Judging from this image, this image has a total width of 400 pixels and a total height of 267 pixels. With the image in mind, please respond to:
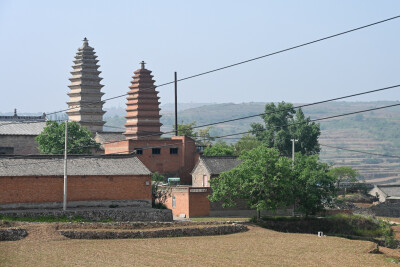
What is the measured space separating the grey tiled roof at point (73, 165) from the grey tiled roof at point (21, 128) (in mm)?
40140

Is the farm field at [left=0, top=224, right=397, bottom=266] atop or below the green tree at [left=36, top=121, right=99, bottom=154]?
below

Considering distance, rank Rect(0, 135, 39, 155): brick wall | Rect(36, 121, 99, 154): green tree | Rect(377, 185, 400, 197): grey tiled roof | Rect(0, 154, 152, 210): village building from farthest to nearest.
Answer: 1. Rect(377, 185, 400, 197): grey tiled roof
2. Rect(0, 135, 39, 155): brick wall
3. Rect(36, 121, 99, 154): green tree
4. Rect(0, 154, 152, 210): village building

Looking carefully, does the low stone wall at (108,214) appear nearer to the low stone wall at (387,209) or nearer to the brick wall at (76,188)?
the brick wall at (76,188)

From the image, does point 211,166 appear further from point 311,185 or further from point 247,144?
point 247,144

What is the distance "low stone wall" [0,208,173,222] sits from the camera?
53281 millimetres

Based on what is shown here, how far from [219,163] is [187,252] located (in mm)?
32637

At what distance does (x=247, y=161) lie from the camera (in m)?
61.7

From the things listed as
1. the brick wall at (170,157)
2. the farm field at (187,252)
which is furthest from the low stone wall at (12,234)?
the brick wall at (170,157)

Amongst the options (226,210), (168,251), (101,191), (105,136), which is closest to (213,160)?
(226,210)

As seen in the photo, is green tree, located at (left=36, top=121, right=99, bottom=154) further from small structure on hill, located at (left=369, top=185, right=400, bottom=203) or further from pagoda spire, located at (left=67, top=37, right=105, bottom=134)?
small structure on hill, located at (left=369, top=185, right=400, bottom=203)

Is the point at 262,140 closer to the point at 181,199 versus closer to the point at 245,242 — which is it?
the point at 181,199

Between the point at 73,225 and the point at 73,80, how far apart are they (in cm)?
6752

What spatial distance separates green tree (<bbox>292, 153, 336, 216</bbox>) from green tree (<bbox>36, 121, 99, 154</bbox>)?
28.3 metres

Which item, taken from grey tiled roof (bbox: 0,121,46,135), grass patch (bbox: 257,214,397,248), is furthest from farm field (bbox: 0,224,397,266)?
grey tiled roof (bbox: 0,121,46,135)
